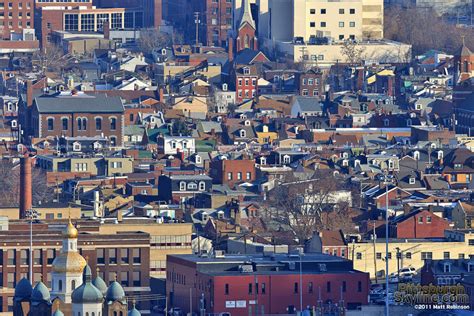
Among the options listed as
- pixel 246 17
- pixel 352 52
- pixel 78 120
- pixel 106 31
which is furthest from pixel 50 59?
pixel 78 120

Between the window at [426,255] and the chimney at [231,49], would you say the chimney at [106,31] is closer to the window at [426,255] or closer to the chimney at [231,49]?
the chimney at [231,49]

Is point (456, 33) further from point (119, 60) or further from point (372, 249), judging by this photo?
point (372, 249)

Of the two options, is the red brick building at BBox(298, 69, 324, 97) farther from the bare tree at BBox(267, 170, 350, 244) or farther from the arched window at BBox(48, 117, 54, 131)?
the bare tree at BBox(267, 170, 350, 244)

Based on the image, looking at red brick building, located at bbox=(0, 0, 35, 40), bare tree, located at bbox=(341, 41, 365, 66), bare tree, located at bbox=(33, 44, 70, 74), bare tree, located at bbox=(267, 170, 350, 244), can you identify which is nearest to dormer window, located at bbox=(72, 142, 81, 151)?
bare tree, located at bbox=(267, 170, 350, 244)

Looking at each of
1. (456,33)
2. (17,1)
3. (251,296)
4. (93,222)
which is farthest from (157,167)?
(17,1)

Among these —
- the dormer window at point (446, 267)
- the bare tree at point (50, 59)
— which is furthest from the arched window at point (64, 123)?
the dormer window at point (446, 267)

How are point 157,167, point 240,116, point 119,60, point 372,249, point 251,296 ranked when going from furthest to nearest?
point 119,60 < point 240,116 < point 157,167 < point 372,249 < point 251,296
